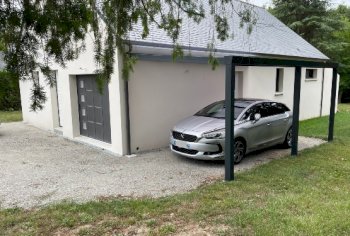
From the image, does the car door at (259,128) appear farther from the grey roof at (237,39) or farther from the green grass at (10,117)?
the green grass at (10,117)

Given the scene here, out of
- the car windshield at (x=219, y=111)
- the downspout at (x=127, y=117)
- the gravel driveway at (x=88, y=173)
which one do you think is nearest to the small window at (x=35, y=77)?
the gravel driveway at (x=88, y=173)

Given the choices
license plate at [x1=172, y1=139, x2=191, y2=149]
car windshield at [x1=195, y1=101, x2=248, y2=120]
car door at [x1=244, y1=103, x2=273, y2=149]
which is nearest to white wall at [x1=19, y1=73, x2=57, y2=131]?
license plate at [x1=172, y1=139, x2=191, y2=149]

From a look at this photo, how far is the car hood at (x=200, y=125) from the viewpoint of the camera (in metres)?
7.53

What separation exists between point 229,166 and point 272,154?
298 centimetres

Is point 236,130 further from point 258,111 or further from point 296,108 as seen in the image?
point 296,108

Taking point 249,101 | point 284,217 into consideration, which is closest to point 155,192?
point 284,217

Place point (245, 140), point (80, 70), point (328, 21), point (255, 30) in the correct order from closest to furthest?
point (245, 140), point (80, 70), point (255, 30), point (328, 21)

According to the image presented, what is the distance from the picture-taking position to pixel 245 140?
786 centimetres

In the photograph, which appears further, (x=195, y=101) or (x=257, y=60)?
(x=195, y=101)

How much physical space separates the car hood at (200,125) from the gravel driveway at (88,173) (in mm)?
Answer: 888

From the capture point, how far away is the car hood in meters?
7.53

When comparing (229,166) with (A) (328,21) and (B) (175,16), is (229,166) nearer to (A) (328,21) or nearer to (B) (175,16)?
(B) (175,16)

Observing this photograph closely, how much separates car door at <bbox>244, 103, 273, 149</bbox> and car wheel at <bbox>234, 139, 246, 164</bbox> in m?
0.21

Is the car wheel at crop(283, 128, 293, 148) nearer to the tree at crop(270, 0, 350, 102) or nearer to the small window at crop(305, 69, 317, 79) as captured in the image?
the small window at crop(305, 69, 317, 79)
